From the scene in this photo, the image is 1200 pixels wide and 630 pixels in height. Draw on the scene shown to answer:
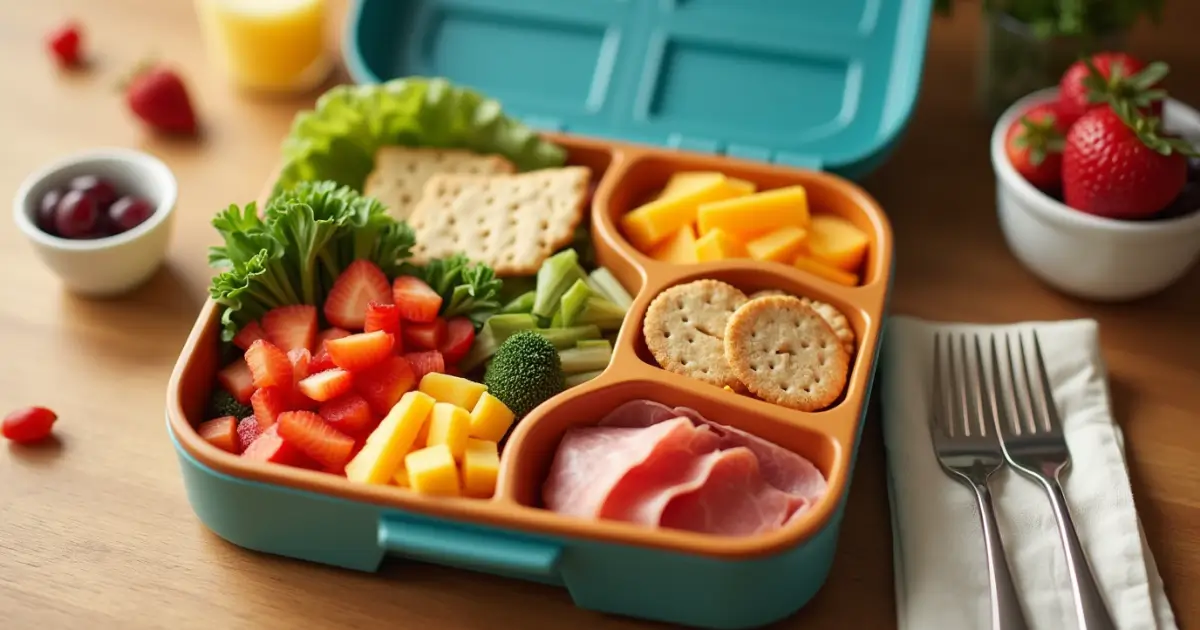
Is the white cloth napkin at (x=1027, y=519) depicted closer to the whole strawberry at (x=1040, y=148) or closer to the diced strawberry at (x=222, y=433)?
the whole strawberry at (x=1040, y=148)

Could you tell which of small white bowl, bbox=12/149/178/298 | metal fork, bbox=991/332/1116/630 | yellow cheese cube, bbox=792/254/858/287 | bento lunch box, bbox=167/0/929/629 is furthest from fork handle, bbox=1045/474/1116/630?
small white bowl, bbox=12/149/178/298

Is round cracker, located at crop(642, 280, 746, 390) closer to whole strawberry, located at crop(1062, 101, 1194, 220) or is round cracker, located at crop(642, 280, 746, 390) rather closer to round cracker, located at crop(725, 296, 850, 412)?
round cracker, located at crop(725, 296, 850, 412)

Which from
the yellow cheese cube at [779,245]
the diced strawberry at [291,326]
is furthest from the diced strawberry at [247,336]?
the yellow cheese cube at [779,245]

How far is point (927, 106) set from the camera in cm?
210

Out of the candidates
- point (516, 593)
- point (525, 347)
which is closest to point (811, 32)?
point (525, 347)

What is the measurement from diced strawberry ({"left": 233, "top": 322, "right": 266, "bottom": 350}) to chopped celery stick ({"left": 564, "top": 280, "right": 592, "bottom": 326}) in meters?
0.39

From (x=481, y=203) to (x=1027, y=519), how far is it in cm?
85

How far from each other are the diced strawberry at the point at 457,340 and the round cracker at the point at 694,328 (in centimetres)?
23

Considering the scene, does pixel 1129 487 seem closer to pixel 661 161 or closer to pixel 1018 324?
pixel 1018 324

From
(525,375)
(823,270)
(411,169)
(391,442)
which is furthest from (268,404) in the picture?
(823,270)

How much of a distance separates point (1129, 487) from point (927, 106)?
2.94 ft

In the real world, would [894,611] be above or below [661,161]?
below

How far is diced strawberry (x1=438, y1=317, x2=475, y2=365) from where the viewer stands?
5.01ft

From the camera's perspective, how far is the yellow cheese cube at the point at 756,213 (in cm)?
165
